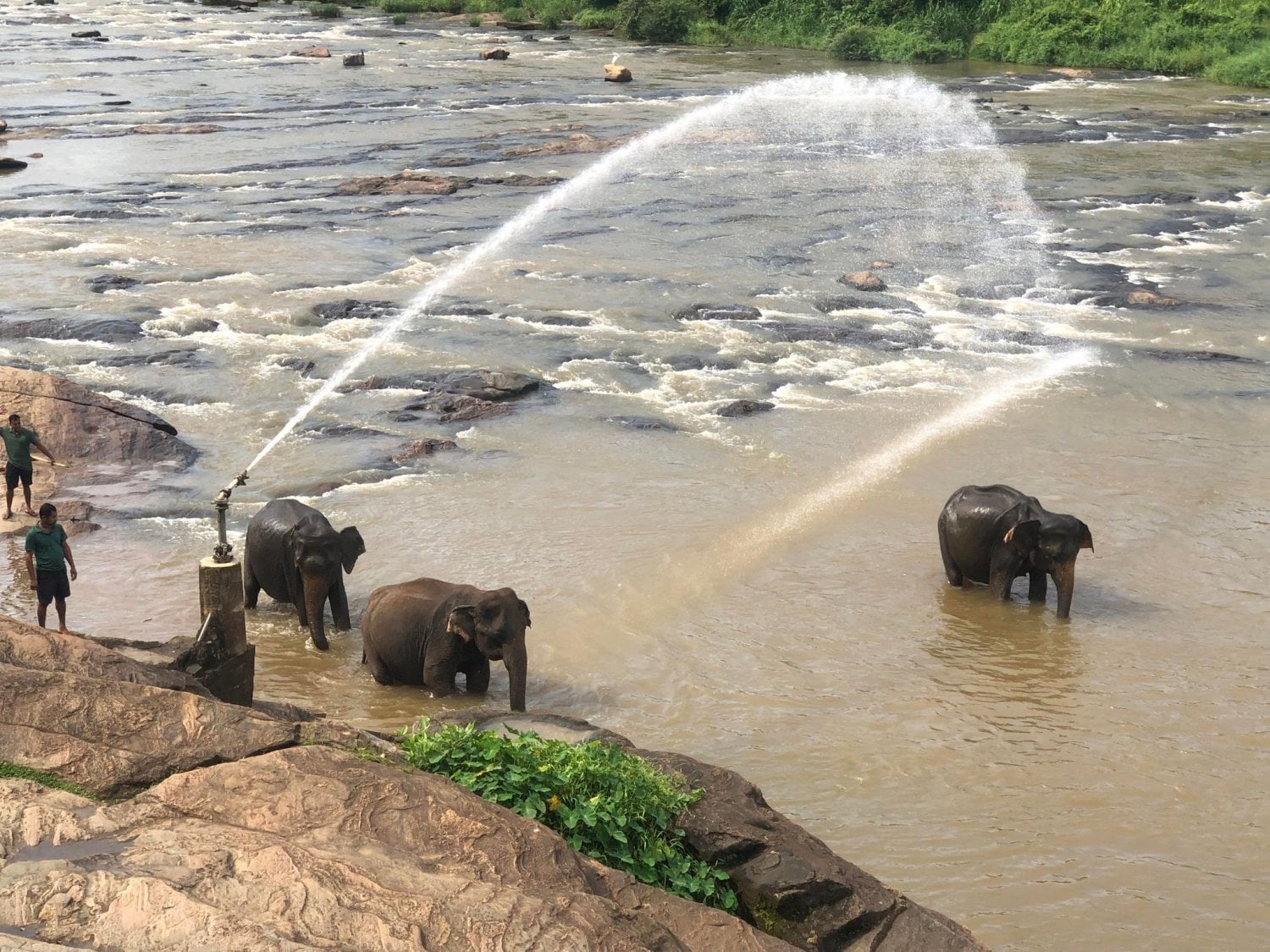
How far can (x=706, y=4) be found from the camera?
64.4 meters

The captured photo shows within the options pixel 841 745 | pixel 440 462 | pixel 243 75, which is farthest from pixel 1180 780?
pixel 243 75

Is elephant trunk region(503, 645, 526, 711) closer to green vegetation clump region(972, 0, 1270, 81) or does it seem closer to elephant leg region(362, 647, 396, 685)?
elephant leg region(362, 647, 396, 685)

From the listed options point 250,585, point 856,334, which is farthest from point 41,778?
point 856,334

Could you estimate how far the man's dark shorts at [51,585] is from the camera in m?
12.0

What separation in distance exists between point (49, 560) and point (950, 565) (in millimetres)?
7726

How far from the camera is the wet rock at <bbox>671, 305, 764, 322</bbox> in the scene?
75.8 feet

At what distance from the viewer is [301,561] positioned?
12.4 metres

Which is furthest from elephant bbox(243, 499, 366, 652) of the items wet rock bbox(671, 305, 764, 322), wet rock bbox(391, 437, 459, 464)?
wet rock bbox(671, 305, 764, 322)

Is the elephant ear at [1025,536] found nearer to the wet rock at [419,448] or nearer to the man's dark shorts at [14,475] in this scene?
the wet rock at [419,448]

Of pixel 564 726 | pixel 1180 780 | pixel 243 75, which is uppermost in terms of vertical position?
pixel 243 75

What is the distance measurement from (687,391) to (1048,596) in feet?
23.1

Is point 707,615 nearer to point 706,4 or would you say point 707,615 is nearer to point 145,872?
point 145,872

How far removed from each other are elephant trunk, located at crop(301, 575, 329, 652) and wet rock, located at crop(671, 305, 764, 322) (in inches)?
455

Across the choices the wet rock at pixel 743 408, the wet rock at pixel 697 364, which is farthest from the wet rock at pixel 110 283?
the wet rock at pixel 743 408
